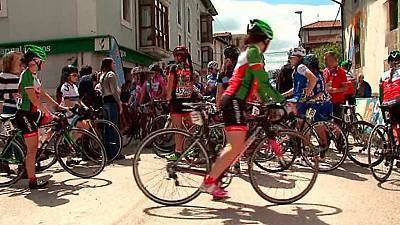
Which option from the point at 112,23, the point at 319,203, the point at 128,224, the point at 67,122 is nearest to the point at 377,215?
the point at 319,203

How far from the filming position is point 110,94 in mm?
9281

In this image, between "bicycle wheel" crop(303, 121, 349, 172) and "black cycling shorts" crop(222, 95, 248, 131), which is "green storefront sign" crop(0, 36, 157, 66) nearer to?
"bicycle wheel" crop(303, 121, 349, 172)

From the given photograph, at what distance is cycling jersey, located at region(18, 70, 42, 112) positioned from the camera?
22.1ft

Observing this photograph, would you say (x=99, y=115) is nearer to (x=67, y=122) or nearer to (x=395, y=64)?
(x=67, y=122)

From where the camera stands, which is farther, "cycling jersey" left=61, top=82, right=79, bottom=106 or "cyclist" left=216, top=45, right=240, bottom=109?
"cycling jersey" left=61, top=82, right=79, bottom=106

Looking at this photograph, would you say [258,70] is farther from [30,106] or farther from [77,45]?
[77,45]

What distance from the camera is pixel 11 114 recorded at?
7.60 meters

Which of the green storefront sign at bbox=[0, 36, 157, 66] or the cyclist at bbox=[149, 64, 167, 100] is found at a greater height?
the green storefront sign at bbox=[0, 36, 157, 66]

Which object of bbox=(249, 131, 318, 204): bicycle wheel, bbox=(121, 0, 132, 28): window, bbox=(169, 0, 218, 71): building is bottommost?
bbox=(249, 131, 318, 204): bicycle wheel

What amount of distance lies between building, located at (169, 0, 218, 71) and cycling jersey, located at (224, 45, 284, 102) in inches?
1162

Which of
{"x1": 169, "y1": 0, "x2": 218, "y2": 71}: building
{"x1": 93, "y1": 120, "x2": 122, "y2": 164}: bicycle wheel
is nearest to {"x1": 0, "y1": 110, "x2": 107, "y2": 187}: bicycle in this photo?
{"x1": 93, "y1": 120, "x2": 122, "y2": 164}: bicycle wheel

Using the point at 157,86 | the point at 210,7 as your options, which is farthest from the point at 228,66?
the point at 210,7

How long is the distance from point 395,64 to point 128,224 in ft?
14.1

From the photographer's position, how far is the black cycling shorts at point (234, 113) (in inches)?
213
